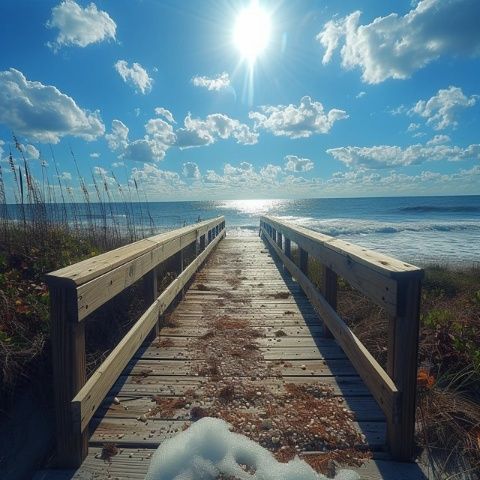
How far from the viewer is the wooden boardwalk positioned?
196 cm

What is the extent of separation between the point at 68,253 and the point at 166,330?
1778 millimetres

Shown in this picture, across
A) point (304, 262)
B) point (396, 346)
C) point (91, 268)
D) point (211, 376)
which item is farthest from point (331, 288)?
point (91, 268)

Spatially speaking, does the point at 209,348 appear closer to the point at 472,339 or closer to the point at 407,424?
the point at 407,424

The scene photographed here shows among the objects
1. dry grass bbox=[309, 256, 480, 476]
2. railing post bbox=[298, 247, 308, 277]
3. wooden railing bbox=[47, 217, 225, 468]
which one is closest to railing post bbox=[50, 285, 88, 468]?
wooden railing bbox=[47, 217, 225, 468]

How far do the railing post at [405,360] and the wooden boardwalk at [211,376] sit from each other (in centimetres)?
12

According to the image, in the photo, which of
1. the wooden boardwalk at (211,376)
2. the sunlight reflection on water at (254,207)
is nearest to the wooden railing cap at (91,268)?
the wooden boardwalk at (211,376)

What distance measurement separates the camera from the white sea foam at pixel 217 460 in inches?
68.1

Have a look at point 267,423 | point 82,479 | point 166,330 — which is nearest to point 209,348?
point 166,330

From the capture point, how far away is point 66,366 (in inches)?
70.5

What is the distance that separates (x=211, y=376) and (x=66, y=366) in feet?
4.18

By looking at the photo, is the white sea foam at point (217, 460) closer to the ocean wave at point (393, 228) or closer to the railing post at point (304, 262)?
the railing post at point (304, 262)

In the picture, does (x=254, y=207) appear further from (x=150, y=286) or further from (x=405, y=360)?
(x=405, y=360)

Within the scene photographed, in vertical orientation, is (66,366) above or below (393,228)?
above

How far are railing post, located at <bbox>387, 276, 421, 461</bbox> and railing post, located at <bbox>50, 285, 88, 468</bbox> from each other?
1.56 meters
